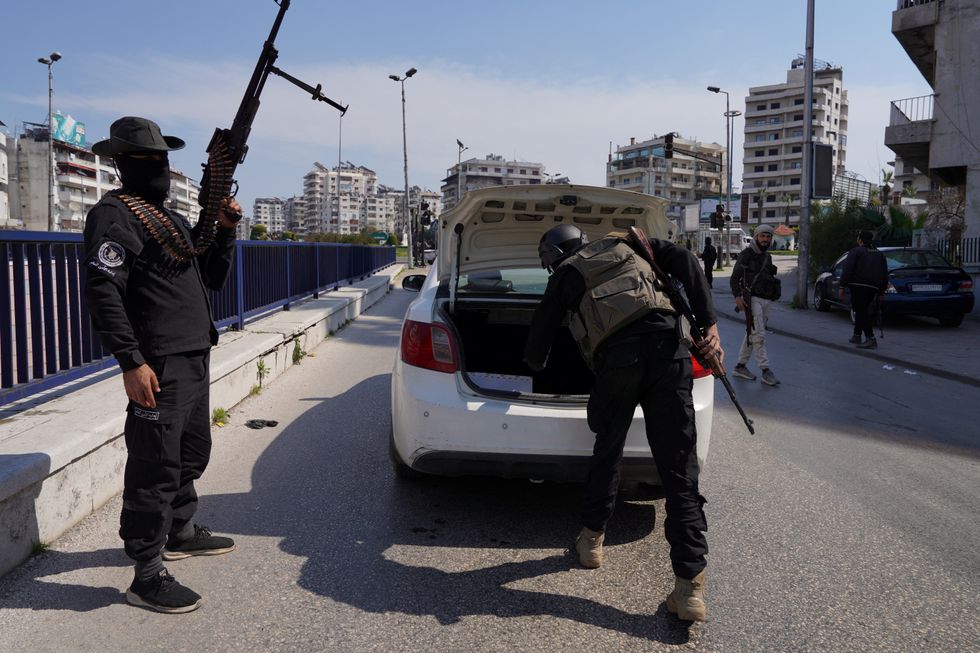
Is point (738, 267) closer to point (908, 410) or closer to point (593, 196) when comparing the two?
point (908, 410)

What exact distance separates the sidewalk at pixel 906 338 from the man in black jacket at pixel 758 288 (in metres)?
1.38

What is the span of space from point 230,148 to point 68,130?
11753cm

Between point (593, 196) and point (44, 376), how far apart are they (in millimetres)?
3566

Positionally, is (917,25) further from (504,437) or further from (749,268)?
(504,437)

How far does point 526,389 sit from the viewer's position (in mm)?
4004

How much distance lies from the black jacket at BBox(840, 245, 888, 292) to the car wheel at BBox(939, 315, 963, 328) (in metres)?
3.55

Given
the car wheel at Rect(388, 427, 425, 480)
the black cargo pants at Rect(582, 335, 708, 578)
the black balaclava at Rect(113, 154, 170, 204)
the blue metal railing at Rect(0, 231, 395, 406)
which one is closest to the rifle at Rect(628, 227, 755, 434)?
the black cargo pants at Rect(582, 335, 708, 578)

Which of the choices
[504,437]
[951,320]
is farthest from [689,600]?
[951,320]

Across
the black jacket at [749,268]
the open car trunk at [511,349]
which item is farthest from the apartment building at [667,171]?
the open car trunk at [511,349]

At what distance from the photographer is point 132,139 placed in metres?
3.03

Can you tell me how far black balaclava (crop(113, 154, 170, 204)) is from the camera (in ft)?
10.1

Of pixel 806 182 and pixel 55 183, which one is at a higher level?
pixel 55 183

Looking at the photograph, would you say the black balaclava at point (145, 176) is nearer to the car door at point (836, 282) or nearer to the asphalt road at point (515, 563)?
the asphalt road at point (515, 563)

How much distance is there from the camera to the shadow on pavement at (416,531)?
120 inches
